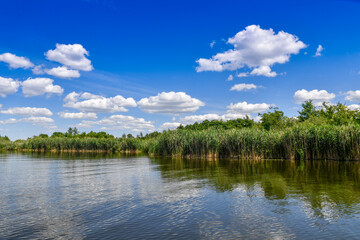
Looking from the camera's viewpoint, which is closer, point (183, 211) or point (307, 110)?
point (183, 211)

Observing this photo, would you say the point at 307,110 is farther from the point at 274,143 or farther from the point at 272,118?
the point at 274,143

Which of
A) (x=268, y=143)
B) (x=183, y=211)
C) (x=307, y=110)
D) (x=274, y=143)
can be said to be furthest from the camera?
(x=307, y=110)

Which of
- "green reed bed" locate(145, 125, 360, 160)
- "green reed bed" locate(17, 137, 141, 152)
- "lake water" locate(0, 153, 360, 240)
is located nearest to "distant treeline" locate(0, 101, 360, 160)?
"green reed bed" locate(145, 125, 360, 160)

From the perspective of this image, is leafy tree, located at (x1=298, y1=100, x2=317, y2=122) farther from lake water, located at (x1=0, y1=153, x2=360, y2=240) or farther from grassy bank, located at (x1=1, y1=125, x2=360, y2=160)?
lake water, located at (x1=0, y1=153, x2=360, y2=240)

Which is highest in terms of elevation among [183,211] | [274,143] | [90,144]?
[90,144]

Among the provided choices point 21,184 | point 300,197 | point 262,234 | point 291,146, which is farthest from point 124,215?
point 291,146

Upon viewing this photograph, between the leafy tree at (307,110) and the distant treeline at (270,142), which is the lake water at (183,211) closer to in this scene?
the distant treeline at (270,142)

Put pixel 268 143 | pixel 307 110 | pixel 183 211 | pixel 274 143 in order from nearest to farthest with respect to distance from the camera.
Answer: pixel 183 211 < pixel 274 143 < pixel 268 143 < pixel 307 110

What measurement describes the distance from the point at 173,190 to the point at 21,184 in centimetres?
938

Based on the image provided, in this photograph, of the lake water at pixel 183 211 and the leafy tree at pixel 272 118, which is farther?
the leafy tree at pixel 272 118

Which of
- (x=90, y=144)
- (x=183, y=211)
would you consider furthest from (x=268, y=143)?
(x=90, y=144)

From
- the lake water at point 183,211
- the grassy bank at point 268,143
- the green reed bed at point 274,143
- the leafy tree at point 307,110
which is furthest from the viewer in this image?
the leafy tree at point 307,110

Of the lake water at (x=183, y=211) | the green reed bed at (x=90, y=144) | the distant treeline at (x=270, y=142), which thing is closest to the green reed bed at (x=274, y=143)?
the distant treeline at (x=270, y=142)

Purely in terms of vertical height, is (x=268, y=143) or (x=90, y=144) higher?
(x=90, y=144)
